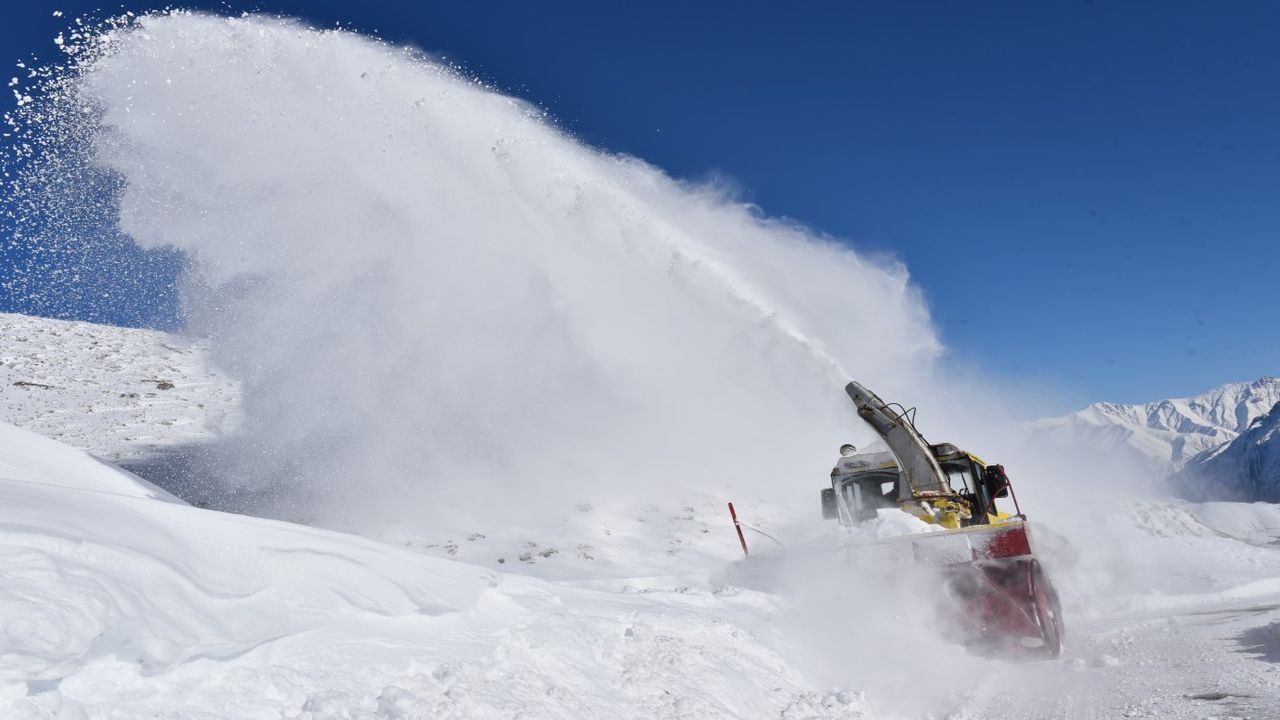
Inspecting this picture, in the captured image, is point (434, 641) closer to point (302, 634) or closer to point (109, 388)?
point (302, 634)

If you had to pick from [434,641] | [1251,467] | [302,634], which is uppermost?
[1251,467]

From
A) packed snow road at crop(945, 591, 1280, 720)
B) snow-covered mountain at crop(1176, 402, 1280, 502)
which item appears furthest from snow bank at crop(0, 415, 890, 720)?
snow-covered mountain at crop(1176, 402, 1280, 502)

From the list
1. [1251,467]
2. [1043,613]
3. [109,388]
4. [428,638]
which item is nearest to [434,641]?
[428,638]

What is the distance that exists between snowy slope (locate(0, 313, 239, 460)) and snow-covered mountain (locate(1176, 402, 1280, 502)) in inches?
5066

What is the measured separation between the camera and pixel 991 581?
7.32 metres

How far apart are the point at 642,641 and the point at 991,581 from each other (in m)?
4.04

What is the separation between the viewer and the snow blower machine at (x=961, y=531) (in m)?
7.24

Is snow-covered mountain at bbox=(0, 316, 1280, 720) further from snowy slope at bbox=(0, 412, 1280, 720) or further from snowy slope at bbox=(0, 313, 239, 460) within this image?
snowy slope at bbox=(0, 313, 239, 460)

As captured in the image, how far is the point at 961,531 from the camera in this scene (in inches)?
287

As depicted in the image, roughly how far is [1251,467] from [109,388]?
6283 inches

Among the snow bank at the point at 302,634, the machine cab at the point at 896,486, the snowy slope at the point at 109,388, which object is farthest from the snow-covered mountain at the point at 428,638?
the snowy slope at the point at 109,388

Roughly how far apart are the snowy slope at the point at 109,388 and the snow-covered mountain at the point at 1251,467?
129 m

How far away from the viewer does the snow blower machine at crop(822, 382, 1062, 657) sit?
7242 mm

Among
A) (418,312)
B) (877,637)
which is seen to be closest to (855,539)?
(877,637)
